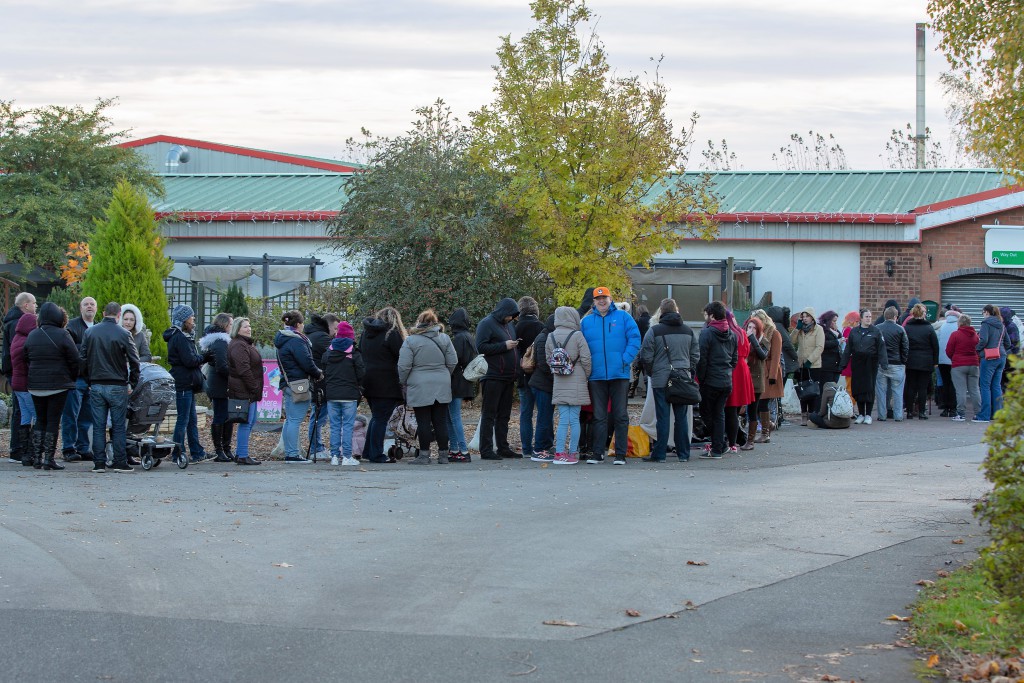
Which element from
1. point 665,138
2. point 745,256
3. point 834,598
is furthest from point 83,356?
point 745,256

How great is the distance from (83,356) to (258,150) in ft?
111

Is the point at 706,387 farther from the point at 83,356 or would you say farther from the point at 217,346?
the point at 83,356

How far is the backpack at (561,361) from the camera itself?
47.6ft

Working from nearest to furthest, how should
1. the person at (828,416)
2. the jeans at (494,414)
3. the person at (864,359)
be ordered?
the jeans at (494,414)
the person at (828,416)
the person at (864,359)

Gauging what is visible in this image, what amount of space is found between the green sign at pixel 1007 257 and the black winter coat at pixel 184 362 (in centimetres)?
2029

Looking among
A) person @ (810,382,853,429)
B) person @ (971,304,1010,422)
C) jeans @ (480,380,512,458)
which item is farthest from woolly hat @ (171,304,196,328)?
person @ (971,304,1010,422)

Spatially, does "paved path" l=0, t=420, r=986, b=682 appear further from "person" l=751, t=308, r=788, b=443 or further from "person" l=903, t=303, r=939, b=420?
"person" l=903, t=303, r=939, b=420

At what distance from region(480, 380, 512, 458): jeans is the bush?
9.47 metres

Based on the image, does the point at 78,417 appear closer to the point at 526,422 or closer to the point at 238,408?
the point at 238,408

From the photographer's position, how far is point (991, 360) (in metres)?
20.5

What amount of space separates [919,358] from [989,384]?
1194 mm

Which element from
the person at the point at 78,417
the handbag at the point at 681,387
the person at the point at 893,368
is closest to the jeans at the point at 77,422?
the person at the point at 78,417

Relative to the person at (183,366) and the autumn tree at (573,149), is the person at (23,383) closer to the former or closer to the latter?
the person at (183,366)

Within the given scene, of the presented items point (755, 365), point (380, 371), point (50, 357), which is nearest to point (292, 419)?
point (380, 371)
